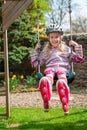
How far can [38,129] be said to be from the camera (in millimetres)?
5969

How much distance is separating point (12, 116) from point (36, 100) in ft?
8.17

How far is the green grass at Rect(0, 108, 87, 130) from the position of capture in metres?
6.13

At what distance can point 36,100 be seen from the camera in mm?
9586

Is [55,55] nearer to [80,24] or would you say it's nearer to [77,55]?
[77,55]

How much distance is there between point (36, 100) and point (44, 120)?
9.46 ft

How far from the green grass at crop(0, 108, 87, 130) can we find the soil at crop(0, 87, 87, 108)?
0.85 meters

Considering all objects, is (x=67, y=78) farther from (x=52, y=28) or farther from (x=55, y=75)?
(x=52, y=28)

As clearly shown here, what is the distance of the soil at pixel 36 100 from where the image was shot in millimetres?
8805

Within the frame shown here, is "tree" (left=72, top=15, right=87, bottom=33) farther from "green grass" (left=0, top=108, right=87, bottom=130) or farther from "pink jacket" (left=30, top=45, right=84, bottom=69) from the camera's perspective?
"pink jacket" (left=30, top=45, right=84, bottom=69)

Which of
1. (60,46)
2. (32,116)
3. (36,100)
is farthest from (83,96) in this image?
(60,46)

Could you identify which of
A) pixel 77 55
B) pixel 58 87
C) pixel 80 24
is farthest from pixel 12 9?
pixel 80 24

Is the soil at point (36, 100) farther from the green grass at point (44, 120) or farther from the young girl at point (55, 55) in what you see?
the young girl at point (55, 55)

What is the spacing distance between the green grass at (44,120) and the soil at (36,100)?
0.85 metres

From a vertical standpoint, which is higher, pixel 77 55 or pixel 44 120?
pixel 77 55
